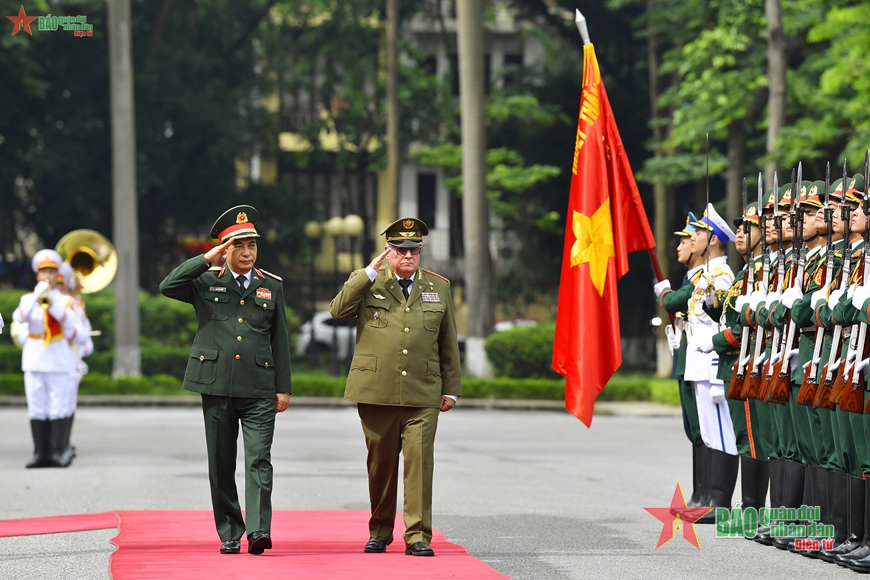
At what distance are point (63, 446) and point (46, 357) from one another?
1009mm

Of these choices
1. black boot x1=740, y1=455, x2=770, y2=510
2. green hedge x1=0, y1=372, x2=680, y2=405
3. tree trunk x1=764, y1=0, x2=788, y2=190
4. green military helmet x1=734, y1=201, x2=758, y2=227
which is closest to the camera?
black boot x1=740, y1=455, x2=770, y2=510

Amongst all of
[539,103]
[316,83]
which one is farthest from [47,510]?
[316,83]

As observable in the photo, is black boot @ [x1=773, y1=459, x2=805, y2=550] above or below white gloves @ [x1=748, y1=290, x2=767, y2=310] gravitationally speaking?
below

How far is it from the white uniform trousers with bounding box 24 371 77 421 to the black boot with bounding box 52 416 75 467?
110 millimetres

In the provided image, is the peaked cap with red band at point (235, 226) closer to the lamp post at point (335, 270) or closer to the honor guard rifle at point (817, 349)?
the honor guard rifle at point (817, 349)

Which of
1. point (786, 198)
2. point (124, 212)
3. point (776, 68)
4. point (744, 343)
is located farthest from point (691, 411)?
point (124, 212)

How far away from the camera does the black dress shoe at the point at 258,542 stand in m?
8.87

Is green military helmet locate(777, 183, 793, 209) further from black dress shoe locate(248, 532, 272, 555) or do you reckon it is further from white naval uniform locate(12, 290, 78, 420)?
white naval uniform locate(12, 290, 78, 420)

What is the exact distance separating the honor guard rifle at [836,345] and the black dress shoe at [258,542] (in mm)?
3424

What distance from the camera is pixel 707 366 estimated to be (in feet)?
36.0

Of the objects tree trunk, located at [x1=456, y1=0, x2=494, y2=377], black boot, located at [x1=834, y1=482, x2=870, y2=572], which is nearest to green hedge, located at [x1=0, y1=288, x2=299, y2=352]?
tree trunk, located at [x1=456, y1=0, x2=494, y2=377]

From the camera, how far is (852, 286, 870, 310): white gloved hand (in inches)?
328

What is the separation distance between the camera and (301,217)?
42719 mm

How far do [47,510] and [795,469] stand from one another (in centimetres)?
582
